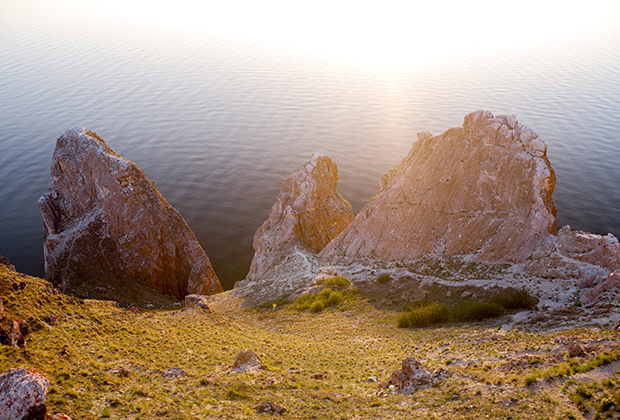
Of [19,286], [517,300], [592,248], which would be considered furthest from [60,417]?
[592,248]

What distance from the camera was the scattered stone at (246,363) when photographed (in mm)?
28422

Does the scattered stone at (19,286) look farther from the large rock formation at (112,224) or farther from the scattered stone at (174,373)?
the large rock formation at (112,224)

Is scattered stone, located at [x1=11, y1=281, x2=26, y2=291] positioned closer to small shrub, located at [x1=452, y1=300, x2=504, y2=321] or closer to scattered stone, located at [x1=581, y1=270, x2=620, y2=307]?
small shrub, located at [x1=452, y1=300, x2=504, y2=321]

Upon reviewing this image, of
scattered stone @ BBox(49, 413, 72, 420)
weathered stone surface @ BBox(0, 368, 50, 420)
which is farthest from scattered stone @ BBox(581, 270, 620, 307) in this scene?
A: weathered stone surface @ BBox(0, 368, 50, 420)

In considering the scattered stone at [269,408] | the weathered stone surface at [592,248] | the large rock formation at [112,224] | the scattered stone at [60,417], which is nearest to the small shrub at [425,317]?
the weathered stone surface at [592,248]

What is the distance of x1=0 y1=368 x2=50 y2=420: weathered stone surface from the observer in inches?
669

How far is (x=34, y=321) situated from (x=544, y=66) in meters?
237

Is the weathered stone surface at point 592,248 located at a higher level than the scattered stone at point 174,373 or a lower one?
higher

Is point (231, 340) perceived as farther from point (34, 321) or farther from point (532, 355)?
point (532, 355)

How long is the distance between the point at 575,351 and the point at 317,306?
101 ft

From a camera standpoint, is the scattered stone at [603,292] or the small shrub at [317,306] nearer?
the scattered stone at [603,292]

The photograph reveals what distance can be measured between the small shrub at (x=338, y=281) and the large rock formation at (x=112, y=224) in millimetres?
31836

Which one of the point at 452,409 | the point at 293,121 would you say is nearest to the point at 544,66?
the point at 293,121

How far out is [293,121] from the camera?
15812cm
